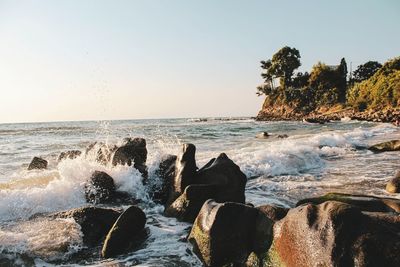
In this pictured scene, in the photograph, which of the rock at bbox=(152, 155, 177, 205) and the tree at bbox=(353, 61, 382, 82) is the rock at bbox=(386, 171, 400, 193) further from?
the tree at bbox=(353, 61, 382, 82)

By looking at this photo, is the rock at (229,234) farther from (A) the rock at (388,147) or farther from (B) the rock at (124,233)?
(A) the rock at (388,147)

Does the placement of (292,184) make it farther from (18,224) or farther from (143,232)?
(18,224)

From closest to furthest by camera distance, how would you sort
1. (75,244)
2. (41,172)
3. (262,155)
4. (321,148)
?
(75,244)
(41,172)
(262,155)
(321,148)

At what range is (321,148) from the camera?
1909 cm

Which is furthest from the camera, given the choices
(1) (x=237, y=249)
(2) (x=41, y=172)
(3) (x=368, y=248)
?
(2) (x=41, y=172)

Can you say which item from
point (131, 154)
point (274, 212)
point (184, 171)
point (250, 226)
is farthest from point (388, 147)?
point (250, 226)

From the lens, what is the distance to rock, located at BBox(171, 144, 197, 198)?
8164 mm

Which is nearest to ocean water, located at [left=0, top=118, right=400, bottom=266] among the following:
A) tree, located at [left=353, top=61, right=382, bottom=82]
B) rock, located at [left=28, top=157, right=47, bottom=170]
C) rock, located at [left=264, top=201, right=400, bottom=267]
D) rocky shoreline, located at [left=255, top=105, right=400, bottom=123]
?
rock, located at [left=28, top=157, right=47, bottom=170]

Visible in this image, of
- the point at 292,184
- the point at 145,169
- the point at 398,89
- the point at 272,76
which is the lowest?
the point at 292,184

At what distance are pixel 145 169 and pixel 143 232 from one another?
3855 mm

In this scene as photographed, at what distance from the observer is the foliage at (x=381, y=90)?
53888mm

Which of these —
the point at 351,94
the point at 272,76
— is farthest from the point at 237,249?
the point at 272,76

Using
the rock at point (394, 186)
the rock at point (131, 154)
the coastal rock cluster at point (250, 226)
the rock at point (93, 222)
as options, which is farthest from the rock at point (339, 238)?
the rock at point (131, 154)

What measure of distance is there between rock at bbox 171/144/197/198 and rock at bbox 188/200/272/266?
268 centimetres
